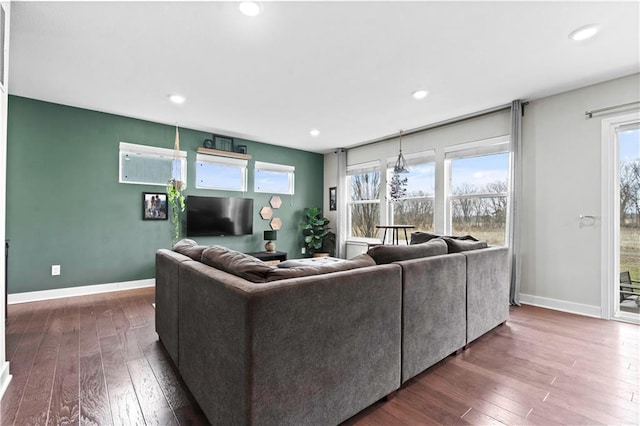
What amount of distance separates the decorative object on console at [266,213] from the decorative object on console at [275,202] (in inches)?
4.7

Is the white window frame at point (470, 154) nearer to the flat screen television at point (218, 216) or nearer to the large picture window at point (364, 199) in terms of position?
the large picture window at point (364, 199)

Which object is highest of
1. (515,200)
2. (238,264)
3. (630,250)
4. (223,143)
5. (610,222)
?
Result: (223,143)

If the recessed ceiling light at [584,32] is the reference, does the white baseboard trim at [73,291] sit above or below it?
below

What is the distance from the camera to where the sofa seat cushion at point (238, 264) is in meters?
1.34

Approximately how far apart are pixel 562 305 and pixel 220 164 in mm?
5275

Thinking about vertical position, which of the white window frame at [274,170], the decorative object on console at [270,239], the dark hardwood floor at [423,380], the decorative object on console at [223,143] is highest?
the decorative object on console at [223,143]

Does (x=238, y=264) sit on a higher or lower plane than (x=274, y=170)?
lower

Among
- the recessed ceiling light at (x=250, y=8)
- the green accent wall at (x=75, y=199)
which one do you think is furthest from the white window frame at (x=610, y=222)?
the green accent wall at (x=75, y=199)

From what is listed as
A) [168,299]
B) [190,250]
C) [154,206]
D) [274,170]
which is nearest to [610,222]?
[190,250]

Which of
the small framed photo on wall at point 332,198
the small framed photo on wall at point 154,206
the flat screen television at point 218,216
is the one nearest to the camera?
the small framed photo on wall at point 154,206

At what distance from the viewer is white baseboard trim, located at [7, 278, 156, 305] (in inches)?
142

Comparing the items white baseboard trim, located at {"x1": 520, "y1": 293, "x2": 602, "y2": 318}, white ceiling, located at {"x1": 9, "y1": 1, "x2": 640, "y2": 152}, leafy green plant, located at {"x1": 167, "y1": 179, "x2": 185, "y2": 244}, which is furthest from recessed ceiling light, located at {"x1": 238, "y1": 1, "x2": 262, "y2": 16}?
white baseboard trim, located at {"x1": 520, "y1": 293, "x2": 602, "y2": 318}

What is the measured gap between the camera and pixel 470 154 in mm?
4309

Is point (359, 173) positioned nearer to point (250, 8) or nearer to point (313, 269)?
point (250, 8)
